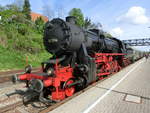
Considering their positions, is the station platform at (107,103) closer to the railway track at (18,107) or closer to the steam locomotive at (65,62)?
the railway track at (18,107)

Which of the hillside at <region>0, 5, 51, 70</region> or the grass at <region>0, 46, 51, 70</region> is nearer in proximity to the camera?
the grass at <region>0, 46, 51, 70</region>

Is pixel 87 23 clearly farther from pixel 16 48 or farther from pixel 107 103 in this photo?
pixel 107 103

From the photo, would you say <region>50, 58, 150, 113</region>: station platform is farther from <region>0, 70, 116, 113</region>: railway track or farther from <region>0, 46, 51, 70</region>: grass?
<region>0, 46, 51, 70</region>: grass

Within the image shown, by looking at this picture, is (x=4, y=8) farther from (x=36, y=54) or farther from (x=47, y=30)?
(x=47, y=30)

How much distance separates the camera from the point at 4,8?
26047mm

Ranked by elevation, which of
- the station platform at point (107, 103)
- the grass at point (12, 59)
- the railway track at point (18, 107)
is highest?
the grass at point (12, 59)

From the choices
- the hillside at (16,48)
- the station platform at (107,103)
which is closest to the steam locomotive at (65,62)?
the station platform at (107,103)

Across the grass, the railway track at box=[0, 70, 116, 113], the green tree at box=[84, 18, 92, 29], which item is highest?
the green tree at box=[84, 18, 92, 29]

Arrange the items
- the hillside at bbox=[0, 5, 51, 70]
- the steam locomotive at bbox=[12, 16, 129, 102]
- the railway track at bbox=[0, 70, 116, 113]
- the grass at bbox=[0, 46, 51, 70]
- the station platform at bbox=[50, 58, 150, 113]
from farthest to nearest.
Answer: the hillside at bbox=[0, 5, 51, 70] → the grass at bbox=[0, 46, 51, 70] → the steam locomotive at bbox=[12, 16, 129, 102] → the railway track at bbox=[0, 70, 116, 113] → the station platform at bbox=[50, 58, 150, 113]

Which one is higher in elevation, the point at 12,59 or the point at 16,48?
the point at 16,48

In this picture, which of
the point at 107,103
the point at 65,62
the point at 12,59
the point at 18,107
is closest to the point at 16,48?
the point at 12,59

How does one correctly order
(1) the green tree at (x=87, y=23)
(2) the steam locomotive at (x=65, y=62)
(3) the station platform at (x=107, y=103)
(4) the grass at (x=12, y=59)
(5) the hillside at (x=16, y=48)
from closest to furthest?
(3) the station platform at (x=107, y=103) < (2) the steam locomotive at (x=65, y=62) < (4) the grass at (x=12, y=59) < (5) the hillside at (x=16, y=48) < (1) the green tree at (x=87, y=23)

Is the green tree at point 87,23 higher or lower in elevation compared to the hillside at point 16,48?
higher

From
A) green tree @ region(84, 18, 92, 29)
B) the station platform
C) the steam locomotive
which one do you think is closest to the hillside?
the steam locomotive
